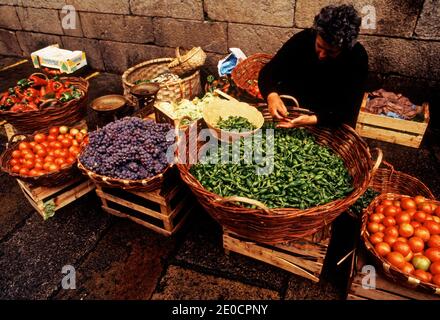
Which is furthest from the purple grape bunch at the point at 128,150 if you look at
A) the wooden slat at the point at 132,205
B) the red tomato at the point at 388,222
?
the red tomato at the point at 388,222

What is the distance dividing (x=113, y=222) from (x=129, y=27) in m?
4.02

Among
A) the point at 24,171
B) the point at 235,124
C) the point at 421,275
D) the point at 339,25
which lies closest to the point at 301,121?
the point at 235,124

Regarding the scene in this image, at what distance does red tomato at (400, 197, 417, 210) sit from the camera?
268 cm

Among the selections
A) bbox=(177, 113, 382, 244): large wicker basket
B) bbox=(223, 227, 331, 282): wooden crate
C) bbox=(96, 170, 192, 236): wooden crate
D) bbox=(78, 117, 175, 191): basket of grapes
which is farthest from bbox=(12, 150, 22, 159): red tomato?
bbox=(223, 227, 331, 282): wooden crate

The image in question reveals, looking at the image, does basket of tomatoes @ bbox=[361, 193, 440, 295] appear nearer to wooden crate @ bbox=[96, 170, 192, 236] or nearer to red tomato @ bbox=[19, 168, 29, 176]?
wooden crate @ bbox=[96, 170, 192, 236]

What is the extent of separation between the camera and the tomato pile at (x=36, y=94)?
3910 millimetres

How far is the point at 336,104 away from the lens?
10.1 ft

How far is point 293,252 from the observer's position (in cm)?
266

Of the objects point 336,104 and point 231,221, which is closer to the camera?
point 231,221

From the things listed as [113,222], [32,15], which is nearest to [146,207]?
[113,222]

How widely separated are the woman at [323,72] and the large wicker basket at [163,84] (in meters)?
1.52

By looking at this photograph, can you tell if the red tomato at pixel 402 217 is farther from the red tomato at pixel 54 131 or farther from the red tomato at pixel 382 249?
the red tomato at pixel 54 131

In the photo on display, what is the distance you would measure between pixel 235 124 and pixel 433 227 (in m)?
1.82
